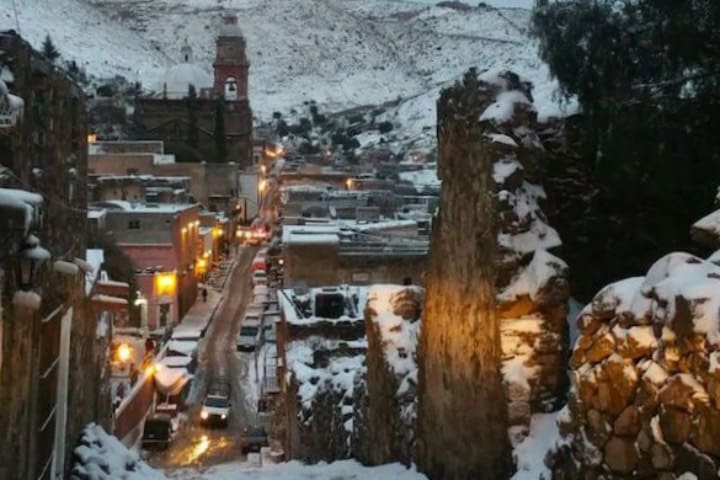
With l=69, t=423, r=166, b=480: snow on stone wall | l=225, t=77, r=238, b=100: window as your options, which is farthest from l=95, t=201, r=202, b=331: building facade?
l=225, t=77, r=238, b=100: window

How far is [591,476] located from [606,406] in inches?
17.1

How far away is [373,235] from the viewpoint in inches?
1294

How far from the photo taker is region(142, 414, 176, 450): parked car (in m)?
24.0

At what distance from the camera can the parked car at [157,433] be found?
24031mm

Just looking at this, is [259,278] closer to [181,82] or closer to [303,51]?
[181,82]

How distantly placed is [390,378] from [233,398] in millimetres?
18510

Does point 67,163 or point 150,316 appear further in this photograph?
point 150,316

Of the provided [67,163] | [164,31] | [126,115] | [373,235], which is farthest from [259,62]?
[67,163]

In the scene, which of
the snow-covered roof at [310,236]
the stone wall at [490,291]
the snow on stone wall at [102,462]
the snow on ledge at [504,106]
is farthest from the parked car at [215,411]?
the snow on ledge at [504,106]

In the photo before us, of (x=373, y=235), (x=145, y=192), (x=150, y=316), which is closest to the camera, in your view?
(x=373, y=235)

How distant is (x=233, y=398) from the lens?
98.0 feet

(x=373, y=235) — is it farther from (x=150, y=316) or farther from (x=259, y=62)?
(x=259, y=62)

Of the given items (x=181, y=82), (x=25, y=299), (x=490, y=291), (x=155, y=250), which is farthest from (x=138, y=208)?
(x=181, y=82)

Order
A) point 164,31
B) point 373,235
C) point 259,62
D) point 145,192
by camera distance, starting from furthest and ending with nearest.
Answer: point 164,31
point 259,62
point 145,192
point 373,235
